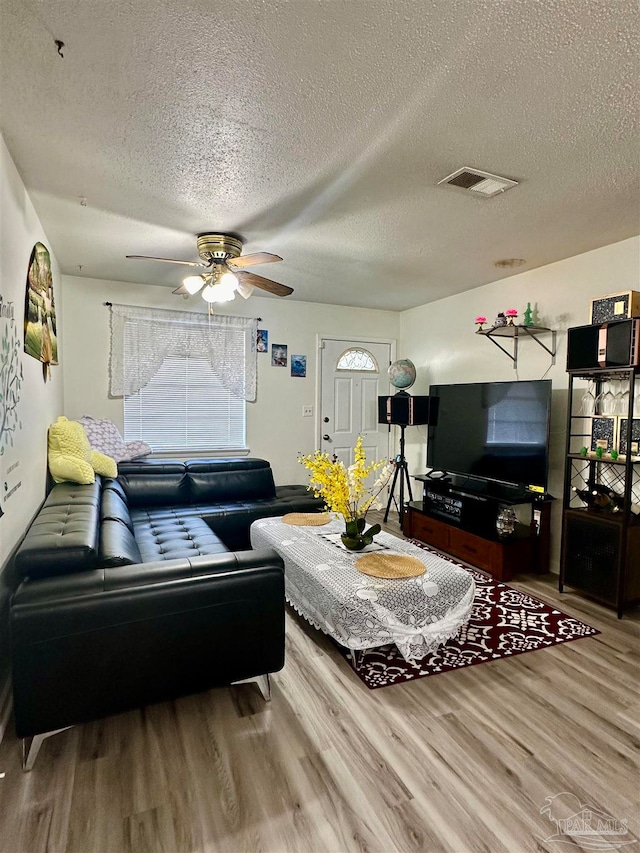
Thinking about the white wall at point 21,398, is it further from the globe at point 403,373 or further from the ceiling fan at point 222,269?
the globe at point 403,373

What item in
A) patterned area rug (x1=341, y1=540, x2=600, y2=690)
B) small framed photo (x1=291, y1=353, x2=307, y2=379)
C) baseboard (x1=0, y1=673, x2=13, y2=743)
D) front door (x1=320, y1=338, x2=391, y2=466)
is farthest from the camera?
front door (x1=320, y1=338, x2=391, y2=466)

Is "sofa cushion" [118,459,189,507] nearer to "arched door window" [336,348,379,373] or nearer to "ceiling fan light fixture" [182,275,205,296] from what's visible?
"ceiling fan light fixture" [182,275,205,296]

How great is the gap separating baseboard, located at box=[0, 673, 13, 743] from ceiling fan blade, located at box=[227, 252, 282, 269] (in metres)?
2.60

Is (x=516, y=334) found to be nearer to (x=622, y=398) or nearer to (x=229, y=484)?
(x=622, y=398)

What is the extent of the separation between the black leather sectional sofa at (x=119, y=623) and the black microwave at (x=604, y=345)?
251cm

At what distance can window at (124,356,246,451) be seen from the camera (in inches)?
183

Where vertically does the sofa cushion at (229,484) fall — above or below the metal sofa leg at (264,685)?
above

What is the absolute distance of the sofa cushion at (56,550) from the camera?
1.74m

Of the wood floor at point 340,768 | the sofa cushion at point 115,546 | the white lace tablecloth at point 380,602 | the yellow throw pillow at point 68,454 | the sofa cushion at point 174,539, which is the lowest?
the wood floor at point 340,768

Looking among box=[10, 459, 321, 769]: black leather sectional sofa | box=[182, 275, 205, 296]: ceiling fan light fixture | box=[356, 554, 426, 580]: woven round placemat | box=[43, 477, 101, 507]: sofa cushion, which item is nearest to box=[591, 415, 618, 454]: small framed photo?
box=[356, 554, 426, 580]: woven round placemat

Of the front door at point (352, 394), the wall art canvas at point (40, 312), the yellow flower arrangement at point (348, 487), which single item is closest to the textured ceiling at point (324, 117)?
the wall art canvas at point (40, 312)

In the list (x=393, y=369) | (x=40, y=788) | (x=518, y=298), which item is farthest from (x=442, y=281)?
(x=40, y=788)

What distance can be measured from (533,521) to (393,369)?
7.25 feet

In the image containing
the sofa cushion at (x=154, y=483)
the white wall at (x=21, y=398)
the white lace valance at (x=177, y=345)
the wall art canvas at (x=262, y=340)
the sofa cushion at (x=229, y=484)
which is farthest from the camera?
the wall art canvas at (x=262, y=340)
